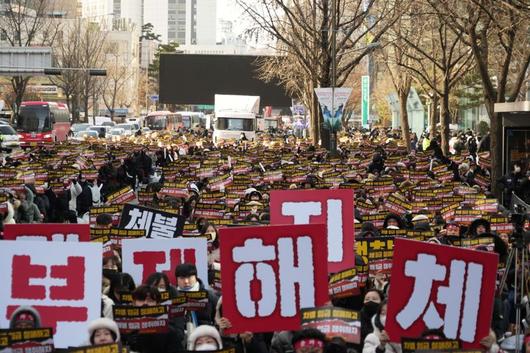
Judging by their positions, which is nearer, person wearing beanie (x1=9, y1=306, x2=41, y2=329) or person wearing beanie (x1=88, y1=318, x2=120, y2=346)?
person wearing beanie (x1=88, y1=318, x2=120, y2=346)

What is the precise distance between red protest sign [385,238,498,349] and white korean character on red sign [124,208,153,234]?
6067mm

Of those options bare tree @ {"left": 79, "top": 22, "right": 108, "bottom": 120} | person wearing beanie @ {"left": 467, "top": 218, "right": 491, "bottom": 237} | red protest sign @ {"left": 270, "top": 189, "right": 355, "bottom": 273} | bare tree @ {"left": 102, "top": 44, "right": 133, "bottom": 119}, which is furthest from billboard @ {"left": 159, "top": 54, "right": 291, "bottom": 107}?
red protest sign @ {"left": 270, "top": 189, "right": 355, "bottom": 273}

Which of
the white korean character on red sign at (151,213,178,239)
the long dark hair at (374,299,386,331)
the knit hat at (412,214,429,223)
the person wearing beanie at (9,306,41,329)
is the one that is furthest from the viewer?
the knit hat at (412,214,429,223)

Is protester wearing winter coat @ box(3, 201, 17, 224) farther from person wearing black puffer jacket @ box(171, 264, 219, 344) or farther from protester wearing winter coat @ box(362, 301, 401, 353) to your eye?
protester wearing winter coat @ box(362, 301, 401, 353)

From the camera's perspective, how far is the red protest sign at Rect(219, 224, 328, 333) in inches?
401

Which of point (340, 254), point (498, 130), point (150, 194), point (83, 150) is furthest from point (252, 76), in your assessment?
point (340, 254)

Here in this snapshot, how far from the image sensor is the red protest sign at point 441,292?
9.54m

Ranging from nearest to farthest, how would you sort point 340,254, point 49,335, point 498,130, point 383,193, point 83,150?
point 49,335 → point 340,254 → point 383,193 → point 498,130 → point 83,150

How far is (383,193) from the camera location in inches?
949

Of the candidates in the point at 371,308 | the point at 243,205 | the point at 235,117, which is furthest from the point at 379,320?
the point at 235,117

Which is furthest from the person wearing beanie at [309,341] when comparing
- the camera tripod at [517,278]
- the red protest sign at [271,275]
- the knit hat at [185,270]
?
the knit hat at [185,270]

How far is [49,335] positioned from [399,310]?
247cm

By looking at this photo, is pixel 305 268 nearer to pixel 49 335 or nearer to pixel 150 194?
pixel 49 335

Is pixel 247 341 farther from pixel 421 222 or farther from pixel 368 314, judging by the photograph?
pixel 421 222
